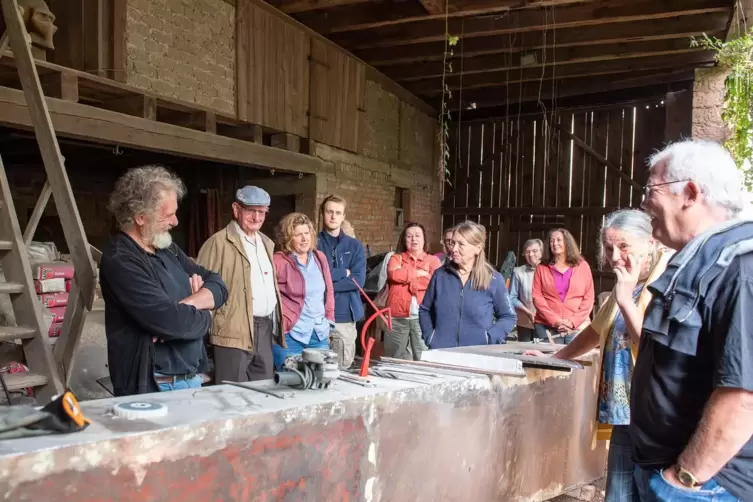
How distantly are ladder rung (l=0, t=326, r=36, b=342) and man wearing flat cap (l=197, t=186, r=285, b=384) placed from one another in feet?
3.22

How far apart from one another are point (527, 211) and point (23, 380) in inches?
406

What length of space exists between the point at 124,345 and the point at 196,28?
475 centimetres

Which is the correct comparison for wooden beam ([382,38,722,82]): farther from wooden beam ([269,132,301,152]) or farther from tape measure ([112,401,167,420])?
tape measure ([112,401,167,420])

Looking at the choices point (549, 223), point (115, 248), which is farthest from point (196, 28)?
point (549, 223)

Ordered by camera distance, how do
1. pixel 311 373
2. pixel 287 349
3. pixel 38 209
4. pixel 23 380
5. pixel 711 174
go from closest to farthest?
pixel 711 174 → pixel 311 373 → pixel 23 380 → pixel 38 209 → pixel 287 349

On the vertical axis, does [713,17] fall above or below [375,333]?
above

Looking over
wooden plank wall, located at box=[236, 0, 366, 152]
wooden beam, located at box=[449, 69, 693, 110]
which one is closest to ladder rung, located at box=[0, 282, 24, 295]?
wooden plank wall, located at box=[236, 0, 366, 152]

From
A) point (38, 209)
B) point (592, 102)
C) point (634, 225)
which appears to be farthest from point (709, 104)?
point (38, 209)

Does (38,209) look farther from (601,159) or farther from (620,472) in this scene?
(601,159)

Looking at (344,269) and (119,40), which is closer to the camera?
(344,269)

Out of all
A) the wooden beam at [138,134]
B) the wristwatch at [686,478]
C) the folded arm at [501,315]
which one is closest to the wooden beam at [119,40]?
the wooden beam at [138,134]

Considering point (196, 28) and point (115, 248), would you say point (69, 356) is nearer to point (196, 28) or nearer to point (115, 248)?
point (115, 248)

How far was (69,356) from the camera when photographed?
3600 millimetres

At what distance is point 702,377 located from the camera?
1742mm
